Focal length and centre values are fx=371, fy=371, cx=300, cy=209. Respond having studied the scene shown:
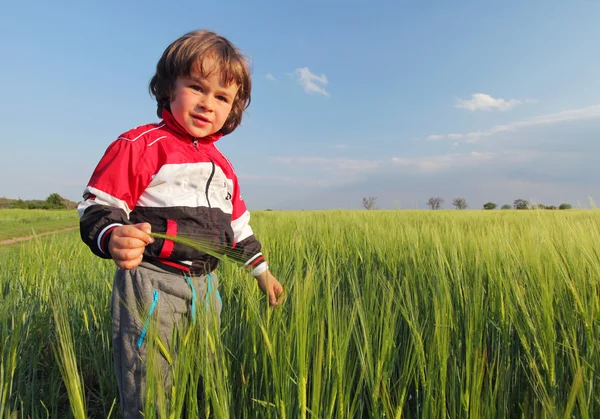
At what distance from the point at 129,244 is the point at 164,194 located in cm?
28

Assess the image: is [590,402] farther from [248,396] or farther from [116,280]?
[116,280]

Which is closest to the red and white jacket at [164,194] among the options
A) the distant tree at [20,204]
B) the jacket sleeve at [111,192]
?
the jacket sleeve at [111,192]

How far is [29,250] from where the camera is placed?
7.88 ft

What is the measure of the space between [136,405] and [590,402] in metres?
1.02

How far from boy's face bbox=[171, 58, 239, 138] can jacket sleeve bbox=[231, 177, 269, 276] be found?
252mm

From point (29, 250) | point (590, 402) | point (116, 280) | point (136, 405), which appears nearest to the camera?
point (590, 402)

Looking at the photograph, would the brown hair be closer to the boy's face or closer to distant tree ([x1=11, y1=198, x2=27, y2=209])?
the boy's face

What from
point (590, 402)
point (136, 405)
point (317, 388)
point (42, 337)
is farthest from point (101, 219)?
point (590, 402)

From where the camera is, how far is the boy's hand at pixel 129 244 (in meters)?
Result: 0.74

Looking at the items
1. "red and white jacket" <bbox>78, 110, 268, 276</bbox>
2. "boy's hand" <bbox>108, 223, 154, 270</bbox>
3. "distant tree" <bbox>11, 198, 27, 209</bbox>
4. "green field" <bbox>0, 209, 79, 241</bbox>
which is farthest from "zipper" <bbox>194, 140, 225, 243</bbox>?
"distant tree" <bbox>11, 198, 27, 209</bbox>

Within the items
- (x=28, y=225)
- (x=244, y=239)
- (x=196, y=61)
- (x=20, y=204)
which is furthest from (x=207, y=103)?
(x=20, y=204)

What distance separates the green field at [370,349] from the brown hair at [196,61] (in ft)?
2.01

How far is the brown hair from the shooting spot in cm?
108

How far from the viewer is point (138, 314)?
3.02ft
